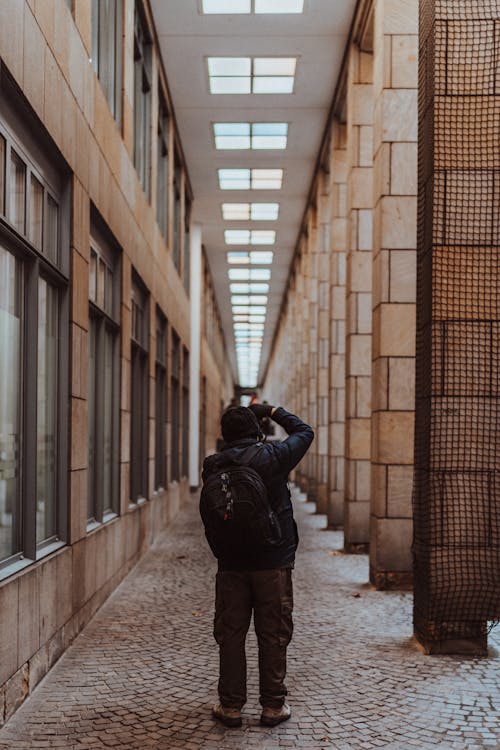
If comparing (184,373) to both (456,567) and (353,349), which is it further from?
(456,567)

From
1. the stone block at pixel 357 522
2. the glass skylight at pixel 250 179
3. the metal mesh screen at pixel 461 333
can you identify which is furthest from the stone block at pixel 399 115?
the glass skylight at pixel 250 179

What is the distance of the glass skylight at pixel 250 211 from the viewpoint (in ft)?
83.8

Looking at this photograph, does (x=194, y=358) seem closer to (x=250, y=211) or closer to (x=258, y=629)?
(x=250, y=211)

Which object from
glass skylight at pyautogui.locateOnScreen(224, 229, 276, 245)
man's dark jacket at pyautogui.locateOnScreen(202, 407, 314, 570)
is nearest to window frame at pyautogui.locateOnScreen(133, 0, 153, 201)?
man's dark jacket at pyautogui.locateOnScreen(202, 407, 314, 570)

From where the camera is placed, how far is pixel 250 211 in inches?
1028

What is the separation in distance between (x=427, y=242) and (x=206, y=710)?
4046 mm

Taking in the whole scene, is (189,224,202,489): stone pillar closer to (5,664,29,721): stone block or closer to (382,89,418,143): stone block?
(382,89,418,143): stone block

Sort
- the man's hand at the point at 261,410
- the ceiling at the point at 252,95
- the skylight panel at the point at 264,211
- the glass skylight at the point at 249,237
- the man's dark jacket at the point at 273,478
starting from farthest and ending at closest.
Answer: the glass skylight at the point at 249,237
the skylight panel at the point at 264,211
the ceiling at the point at 252,95
the man's hand at the point at 261,410
the man's dark jacket at the point at 273,478

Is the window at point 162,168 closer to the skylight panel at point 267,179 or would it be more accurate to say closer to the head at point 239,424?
the skylight panel at point 267,179

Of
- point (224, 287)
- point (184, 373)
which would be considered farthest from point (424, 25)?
point (224, 287)

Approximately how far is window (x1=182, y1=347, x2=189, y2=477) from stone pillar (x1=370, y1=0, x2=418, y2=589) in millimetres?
13078

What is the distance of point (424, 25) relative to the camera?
7.95 m

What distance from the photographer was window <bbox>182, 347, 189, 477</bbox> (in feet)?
78.1

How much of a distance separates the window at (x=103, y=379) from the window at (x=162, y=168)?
6.24 meters
